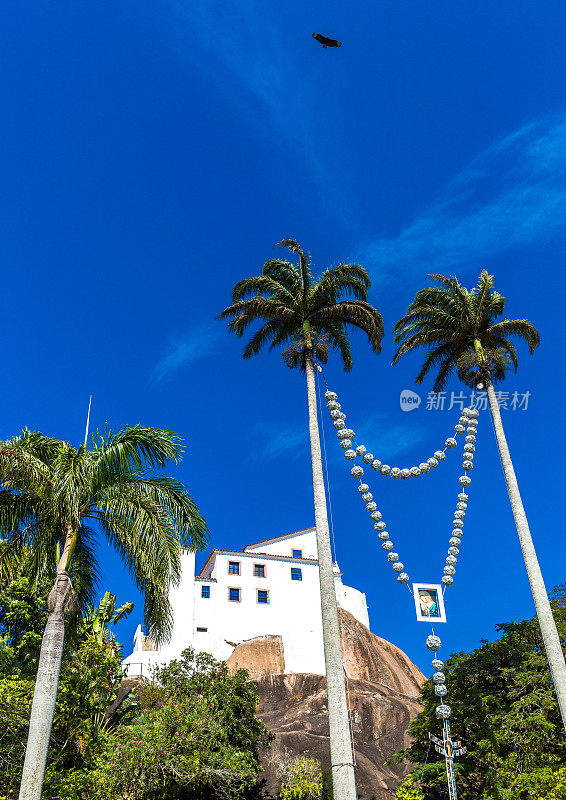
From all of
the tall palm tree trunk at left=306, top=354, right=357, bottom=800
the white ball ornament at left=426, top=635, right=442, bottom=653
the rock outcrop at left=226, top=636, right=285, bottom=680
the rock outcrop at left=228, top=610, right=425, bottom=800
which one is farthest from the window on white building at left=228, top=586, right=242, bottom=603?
the white ball ornament at left=426, top=635, right=442, bottom=653

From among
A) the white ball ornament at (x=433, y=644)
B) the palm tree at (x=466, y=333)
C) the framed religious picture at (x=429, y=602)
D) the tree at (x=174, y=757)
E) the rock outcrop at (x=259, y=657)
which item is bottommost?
the tree at (x=174, y=757)

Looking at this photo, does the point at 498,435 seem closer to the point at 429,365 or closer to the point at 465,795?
the point at 429,365

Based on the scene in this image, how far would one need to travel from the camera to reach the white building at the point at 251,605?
51.1 metres

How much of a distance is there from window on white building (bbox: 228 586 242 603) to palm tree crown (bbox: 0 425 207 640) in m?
38.1

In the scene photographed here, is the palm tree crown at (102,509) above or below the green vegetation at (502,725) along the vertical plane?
above

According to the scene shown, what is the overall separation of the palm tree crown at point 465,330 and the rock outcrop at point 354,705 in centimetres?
1991

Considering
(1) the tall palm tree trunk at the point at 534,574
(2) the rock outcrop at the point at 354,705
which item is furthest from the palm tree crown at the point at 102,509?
(2) the rock outcrop at the point at 354,705

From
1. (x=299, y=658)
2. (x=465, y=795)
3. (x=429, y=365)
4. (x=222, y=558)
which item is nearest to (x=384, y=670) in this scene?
(x=299, y=658)

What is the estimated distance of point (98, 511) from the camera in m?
16.4

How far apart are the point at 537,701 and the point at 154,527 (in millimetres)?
13934

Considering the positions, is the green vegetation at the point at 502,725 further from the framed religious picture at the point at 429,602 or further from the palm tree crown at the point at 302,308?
the palm tree crown at the point at 302,308

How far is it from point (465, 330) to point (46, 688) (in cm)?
1887

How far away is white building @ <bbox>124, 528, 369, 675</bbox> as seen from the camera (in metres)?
51.1

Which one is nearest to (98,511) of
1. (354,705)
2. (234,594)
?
(354,705)
